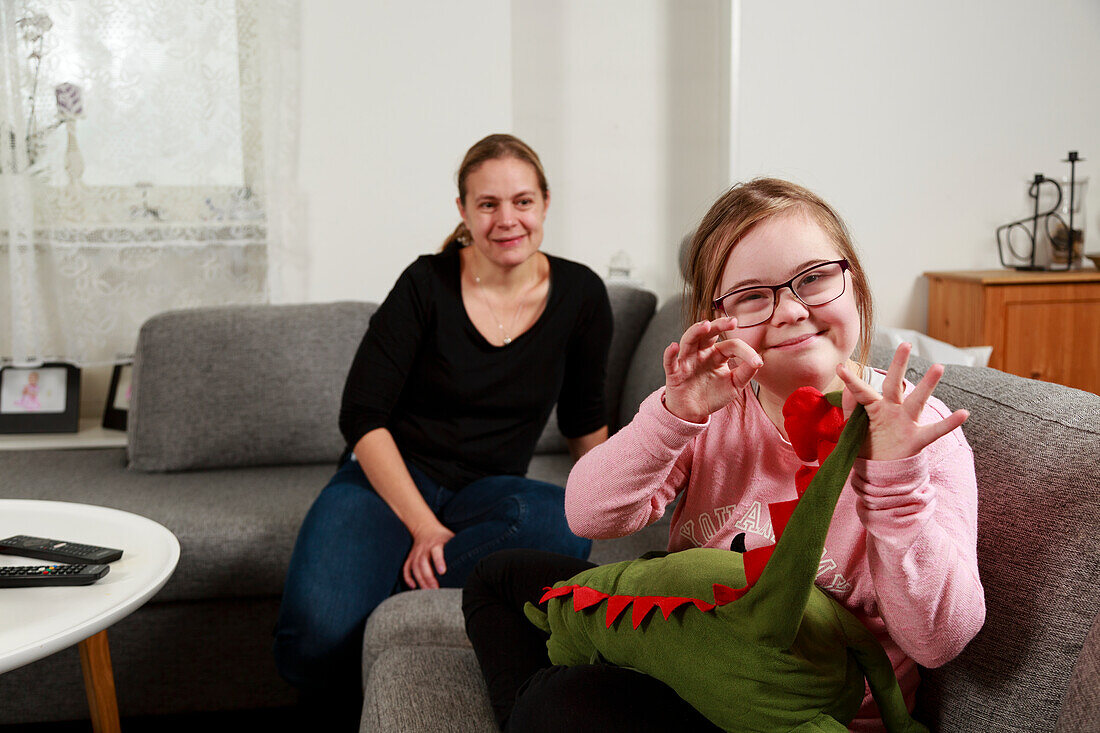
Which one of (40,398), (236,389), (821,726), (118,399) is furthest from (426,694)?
(40,398)

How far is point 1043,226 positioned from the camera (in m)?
2.96

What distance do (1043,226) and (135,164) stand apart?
2.82m

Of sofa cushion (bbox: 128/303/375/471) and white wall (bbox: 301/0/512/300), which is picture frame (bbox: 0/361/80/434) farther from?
white wall (bbox: 301/0/512/300)

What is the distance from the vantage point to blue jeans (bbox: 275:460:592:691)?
1461 mm

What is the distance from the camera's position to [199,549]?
181 centimetres

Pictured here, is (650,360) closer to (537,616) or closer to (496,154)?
(496,154)

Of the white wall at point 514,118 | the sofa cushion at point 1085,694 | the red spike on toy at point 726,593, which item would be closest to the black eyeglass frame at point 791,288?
the red spike on toy at point 726,593

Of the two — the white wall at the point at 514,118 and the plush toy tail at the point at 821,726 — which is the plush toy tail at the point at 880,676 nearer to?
the plush toy tail at the point at 821,726

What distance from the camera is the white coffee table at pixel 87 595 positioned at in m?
1.02

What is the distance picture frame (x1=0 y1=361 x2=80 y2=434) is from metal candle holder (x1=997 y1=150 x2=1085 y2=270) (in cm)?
294

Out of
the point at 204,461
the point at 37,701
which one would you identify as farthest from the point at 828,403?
the point at 204,461

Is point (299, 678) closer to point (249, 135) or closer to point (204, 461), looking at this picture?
point (204, 461)

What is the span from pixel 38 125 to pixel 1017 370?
9.57 feet

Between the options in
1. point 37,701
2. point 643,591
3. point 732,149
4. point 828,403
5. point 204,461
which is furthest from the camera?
point 732,149
